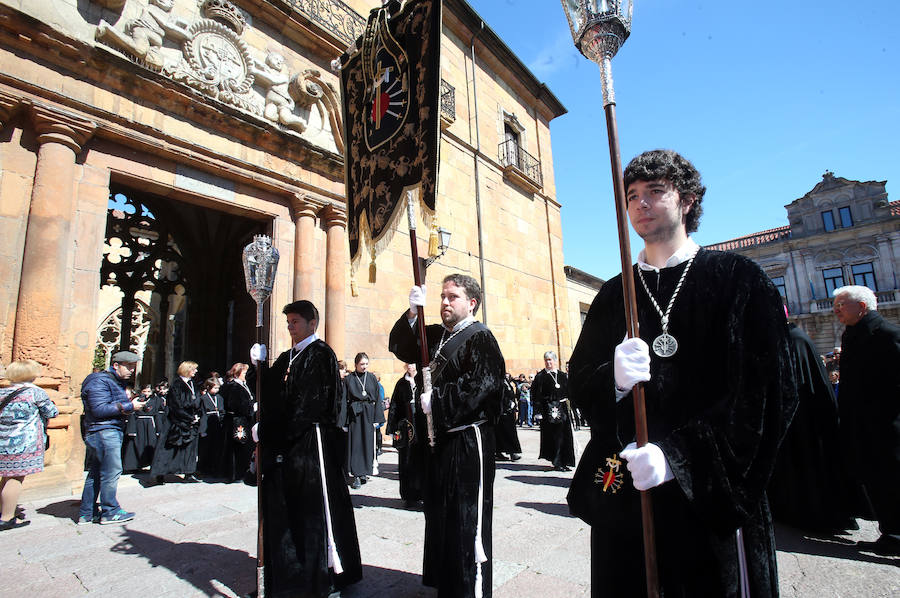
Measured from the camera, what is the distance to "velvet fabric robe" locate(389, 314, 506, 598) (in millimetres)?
2498

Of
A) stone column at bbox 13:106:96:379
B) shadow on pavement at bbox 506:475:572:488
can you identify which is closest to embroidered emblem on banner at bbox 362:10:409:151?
shadow on pavement at bbox 506:475:572:488

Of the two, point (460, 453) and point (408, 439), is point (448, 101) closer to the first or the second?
point (408, 439)

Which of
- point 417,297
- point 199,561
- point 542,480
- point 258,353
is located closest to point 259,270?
point 258,353

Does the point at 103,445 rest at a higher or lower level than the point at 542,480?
higher

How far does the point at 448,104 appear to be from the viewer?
40.2ft

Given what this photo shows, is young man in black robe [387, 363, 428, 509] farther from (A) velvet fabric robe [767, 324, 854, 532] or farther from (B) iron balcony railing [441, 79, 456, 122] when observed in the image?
(B) iron balcony railing [441, 79, 456, 122]

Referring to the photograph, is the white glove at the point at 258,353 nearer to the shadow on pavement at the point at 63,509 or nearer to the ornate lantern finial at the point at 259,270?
the ornate lantern finial at the point at 259,270

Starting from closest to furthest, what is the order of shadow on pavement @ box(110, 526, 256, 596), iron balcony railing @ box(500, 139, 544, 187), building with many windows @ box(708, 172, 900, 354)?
Answer: shadow on pavement @ box(110, 526, 256, 596) → iron balcony railing @ box(500, 139, 544, 187) → building with many windows @ box(708, 172, 900, 354)

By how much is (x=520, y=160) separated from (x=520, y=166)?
0.24 m

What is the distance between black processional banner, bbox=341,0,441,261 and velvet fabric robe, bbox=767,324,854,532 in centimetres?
355

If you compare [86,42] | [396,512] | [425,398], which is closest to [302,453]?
[425,398]

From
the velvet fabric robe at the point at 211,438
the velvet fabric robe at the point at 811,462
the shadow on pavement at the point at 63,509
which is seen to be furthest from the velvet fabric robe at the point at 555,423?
the shadow on pavement at the point at 63,509

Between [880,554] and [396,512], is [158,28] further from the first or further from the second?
[880,554]

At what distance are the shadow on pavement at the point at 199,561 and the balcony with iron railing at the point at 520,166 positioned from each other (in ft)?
40.3
